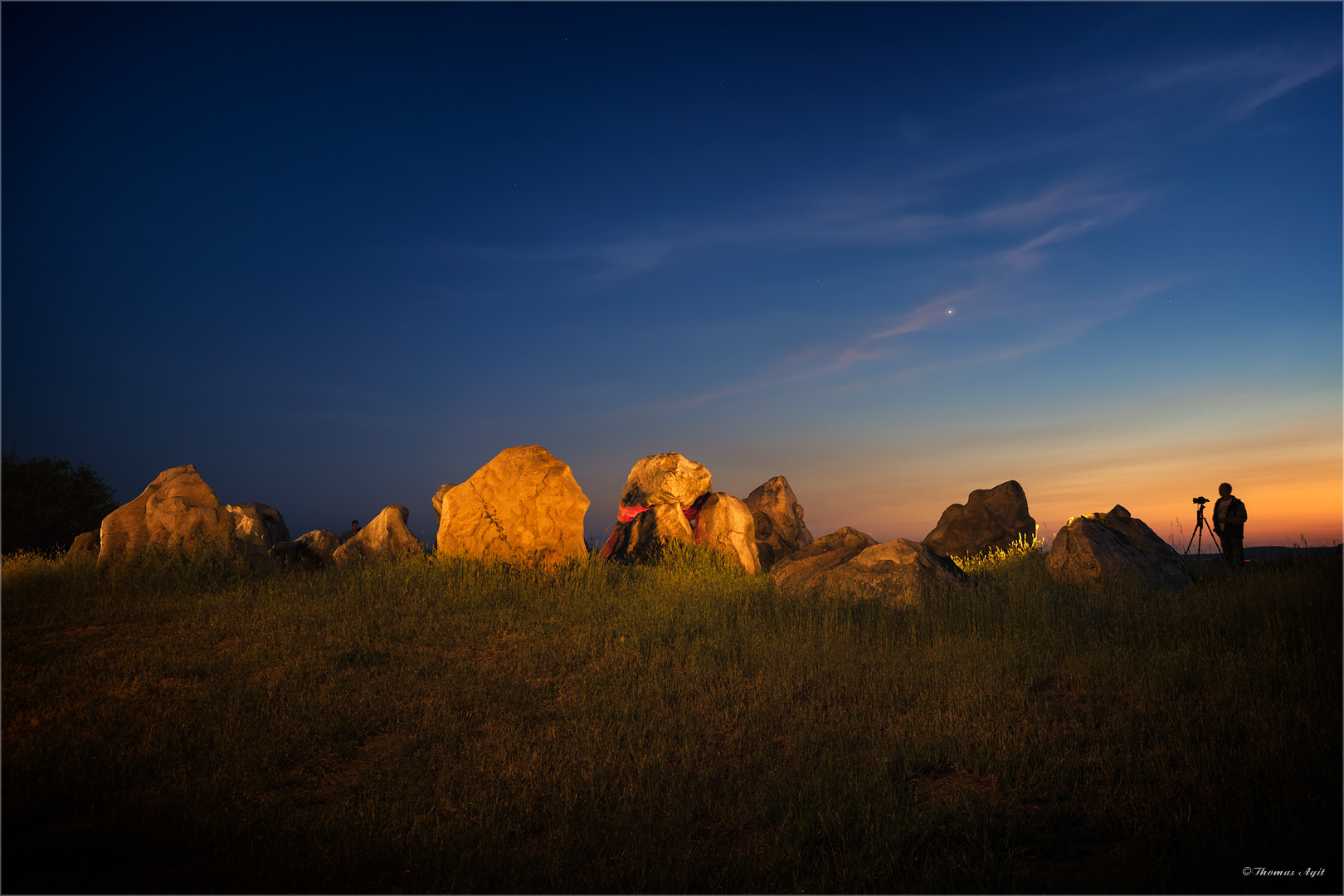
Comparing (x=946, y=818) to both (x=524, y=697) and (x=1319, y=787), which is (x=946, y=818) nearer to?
(x=1319, y=787)

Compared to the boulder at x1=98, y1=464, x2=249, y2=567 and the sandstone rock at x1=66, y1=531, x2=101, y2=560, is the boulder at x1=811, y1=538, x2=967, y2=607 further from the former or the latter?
the sandstone rock at x1=66, y1=531, x2=101, y2=560

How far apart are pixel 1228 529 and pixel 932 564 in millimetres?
7733

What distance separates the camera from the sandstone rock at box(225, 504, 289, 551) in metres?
19.4

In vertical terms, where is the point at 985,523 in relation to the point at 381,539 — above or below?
above

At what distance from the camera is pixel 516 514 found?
47.1 feet

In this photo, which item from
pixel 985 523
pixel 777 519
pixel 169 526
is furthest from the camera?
pixel 777 519

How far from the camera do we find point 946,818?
464 centimetres

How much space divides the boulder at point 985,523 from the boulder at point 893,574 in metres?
8.13

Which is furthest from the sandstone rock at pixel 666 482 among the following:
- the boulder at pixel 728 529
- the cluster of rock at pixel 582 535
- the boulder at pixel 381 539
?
the boulder at pixel 381 539

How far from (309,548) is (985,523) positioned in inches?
723

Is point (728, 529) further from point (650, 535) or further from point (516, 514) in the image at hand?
point (516, 514)

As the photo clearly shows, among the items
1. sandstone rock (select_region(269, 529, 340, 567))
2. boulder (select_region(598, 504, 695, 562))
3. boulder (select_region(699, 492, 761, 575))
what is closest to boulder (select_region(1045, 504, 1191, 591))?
boulder (select_region(699, 492, 761, 575))

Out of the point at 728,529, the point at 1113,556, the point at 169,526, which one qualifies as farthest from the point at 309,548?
the point at 1113,556

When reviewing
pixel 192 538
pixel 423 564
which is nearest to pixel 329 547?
pixel 192 538
